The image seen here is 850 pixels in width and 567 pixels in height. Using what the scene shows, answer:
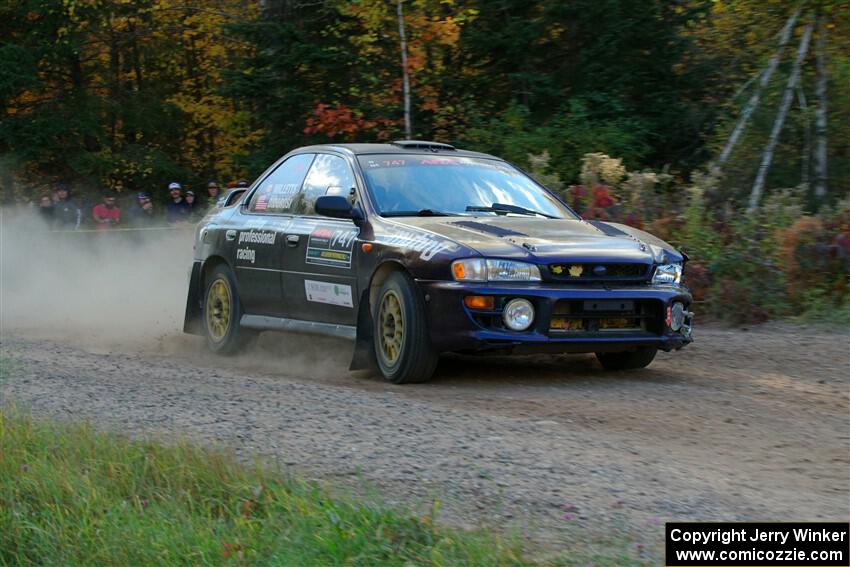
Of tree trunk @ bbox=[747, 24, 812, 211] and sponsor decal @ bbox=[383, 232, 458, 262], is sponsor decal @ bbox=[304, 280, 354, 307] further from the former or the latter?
tree trunk @ bbox=[747, 24, 812, 211]

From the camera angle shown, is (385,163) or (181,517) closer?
(181,517)

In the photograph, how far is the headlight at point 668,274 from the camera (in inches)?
334

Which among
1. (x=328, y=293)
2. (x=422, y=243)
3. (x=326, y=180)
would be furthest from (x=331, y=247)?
(x=422, y=243)

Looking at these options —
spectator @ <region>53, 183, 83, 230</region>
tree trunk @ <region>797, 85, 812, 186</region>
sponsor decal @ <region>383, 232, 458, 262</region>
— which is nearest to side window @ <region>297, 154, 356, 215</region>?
sponsor decal @ <region>383, 232, 458, 262</region>

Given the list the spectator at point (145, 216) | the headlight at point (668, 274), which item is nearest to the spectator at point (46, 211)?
the spectator at point (145, 216)

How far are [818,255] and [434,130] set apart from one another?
33.4 feet

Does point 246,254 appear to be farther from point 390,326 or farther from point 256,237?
point 390,326

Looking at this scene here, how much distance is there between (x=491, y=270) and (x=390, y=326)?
0.89 meters

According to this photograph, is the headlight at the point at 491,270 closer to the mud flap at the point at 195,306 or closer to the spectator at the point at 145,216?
the mud flap at the point at 195,306

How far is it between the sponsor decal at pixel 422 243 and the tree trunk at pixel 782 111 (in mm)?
7814

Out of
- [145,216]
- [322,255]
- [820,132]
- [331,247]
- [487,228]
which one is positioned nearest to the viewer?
[487,228]

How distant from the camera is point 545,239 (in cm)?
827

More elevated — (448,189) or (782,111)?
(782,111)

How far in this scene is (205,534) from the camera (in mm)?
4945
